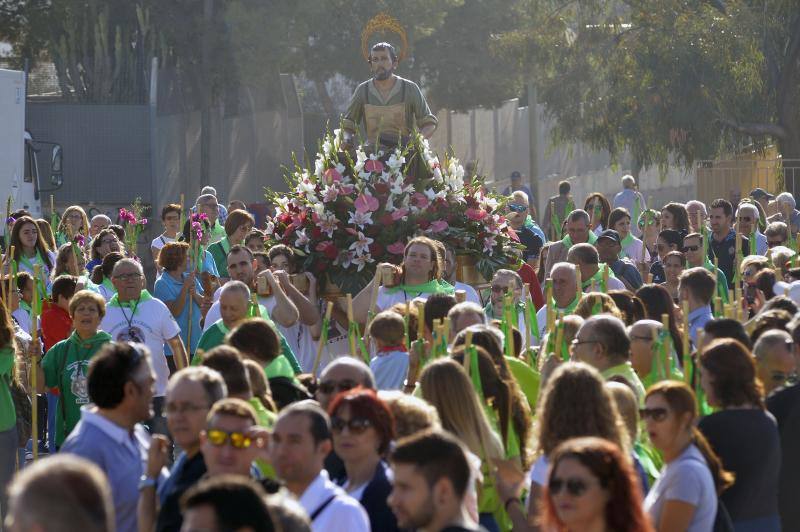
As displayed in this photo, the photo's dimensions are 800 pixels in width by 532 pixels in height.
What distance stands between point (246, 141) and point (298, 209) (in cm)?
2577

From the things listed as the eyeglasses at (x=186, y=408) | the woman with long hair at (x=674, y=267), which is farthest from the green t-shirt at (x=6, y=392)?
the woman with long hair at (x=674, y=267)

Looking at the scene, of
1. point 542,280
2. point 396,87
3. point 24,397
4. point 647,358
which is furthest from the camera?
point 542,280

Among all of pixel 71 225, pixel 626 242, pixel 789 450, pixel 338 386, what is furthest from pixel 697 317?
pixel 71 225

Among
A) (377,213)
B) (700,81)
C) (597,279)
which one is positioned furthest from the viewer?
(700,81)

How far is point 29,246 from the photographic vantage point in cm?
1377

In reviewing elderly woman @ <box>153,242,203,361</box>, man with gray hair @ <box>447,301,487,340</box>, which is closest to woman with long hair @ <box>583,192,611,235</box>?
elderly woman @ <box>153,242,203,361</box>

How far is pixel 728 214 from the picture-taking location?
47.3 ft

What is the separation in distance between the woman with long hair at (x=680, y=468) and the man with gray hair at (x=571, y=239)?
7535mm

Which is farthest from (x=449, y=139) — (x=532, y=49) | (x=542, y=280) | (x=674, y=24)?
(x=542, y=280)

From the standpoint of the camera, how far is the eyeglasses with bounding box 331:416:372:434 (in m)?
5.88

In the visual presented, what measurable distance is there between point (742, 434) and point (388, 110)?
779 cm

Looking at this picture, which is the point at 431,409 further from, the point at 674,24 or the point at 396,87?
the point at 674,24

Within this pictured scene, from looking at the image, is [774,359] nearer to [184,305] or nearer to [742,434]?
[742,434]

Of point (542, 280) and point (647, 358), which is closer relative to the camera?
point (647, 358)
